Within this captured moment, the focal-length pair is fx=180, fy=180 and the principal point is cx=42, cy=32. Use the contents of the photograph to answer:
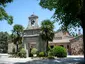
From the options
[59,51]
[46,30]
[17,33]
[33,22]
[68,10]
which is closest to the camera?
[68,10]

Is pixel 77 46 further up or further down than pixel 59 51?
further up

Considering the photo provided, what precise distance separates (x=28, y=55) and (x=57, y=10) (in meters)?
11.4

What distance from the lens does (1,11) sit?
22438mm

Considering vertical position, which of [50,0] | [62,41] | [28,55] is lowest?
[28,55]

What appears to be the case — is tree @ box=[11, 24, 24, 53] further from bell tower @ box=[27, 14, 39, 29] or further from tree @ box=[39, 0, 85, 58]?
tree @ box=[39, 0, 85, 58]

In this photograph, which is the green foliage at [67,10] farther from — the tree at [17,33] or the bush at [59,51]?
the tree at [17,33]

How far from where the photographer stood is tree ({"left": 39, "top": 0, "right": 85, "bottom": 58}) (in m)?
17.2

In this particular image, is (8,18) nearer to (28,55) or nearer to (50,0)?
(50,0)

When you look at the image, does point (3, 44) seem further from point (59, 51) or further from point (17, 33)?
point (59, 51)

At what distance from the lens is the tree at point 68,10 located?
1719 centimetres

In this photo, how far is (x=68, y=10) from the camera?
59.6 feet

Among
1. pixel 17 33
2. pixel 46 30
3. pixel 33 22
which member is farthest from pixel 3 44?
pixel 46 30

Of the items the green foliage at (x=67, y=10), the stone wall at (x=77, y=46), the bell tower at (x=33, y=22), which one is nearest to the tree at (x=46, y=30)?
the bell tower at (x=33, y=22)

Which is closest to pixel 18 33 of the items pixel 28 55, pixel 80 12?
pixel 28 55
